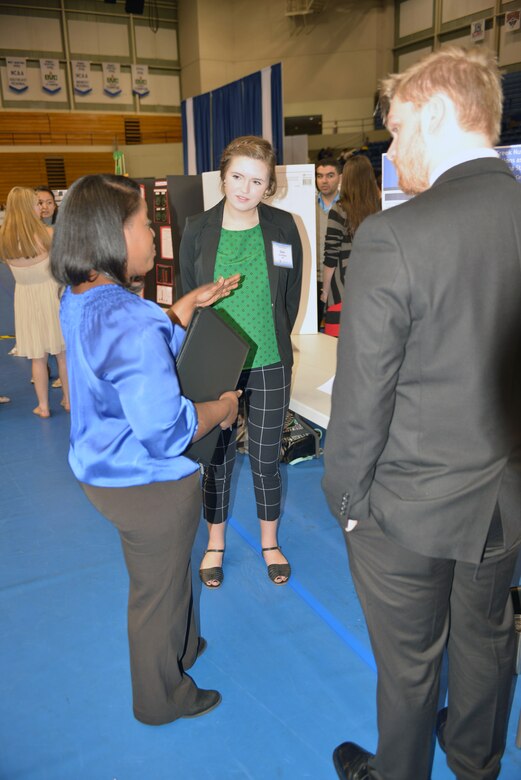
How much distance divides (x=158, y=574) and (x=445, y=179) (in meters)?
1.02

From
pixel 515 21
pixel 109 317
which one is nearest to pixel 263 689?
pixel 109 317

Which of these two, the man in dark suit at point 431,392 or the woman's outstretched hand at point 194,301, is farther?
the woman's outstretched hand at point 194,301

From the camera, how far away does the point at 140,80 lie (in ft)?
48.8

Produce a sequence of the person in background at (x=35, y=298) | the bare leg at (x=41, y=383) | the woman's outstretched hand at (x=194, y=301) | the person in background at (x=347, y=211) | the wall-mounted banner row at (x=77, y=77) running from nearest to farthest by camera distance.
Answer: the woman's outstretched hand at (x=194, y=301) < the person in background at (x=347, y=211) < the person in background at (x=35, y=298) < the bare leg at (x=41, y=383) < the wall-mounted banner row at (x=77, y=77)

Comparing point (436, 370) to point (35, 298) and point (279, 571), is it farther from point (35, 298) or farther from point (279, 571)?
point (35, 298)

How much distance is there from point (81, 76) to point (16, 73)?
4.94 ft

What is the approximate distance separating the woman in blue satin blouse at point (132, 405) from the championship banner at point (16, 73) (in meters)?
15.2

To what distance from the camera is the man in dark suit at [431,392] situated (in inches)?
33.7

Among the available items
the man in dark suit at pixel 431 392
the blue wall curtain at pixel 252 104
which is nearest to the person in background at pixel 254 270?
the man in dark suit at pixel 431 392

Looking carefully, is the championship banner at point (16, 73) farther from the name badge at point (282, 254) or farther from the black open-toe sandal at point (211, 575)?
the black open-toe sandal at point (211, 575)

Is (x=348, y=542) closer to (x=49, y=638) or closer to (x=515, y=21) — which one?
(x=49, y=638)

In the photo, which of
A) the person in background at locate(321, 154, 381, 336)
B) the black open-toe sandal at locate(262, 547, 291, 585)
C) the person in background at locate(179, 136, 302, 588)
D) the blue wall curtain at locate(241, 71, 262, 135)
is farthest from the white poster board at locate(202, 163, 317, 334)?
the blue wall curtain at locate(241, 71, 262, 135)

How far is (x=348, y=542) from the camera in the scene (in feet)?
3.65

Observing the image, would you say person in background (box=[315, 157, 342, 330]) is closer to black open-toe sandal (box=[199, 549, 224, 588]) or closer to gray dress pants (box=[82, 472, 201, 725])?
black open-toe sandal (box=[199, 549, 224, 588])
